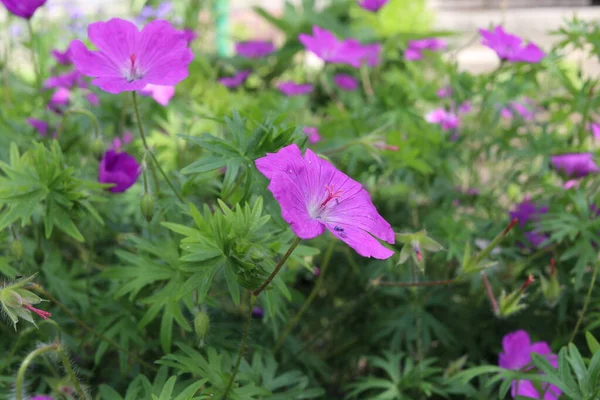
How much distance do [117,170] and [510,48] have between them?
965 mm

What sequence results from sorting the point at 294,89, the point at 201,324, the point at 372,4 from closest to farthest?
the point at 201,324 → the point at 372,4 → the point at 294,89

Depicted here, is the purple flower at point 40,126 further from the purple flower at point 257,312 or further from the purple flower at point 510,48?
the purple flower at point 510,48

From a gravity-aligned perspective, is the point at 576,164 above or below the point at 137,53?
below

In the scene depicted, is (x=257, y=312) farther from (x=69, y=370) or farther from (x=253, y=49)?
(x=253, y=49)

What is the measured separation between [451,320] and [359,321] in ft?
0.86

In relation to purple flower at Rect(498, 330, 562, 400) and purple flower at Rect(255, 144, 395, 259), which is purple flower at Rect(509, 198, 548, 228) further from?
purple flower at Rect(255, 144, 395, 259)

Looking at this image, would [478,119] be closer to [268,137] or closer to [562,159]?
[562,159]

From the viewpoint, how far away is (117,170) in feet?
3.69

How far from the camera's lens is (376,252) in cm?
77

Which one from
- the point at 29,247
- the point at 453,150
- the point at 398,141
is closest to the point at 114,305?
the point at 29,247

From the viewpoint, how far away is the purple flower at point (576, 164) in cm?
145

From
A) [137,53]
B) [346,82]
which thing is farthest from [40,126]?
[346,82]

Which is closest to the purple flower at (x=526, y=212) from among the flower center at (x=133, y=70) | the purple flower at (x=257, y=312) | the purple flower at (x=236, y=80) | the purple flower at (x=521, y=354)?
the purple flower at (x=521, y=354)

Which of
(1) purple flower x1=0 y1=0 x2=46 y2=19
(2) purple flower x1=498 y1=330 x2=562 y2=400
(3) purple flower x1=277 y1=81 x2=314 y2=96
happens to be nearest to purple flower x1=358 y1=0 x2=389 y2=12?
(3) purple flower x1=277 y1=81 x2=314 y2=96
